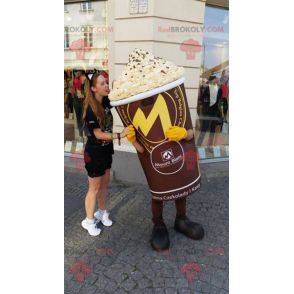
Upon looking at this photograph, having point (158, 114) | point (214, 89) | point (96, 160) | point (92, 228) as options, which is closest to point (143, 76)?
point (158, 114)

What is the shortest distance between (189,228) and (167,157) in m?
1.00

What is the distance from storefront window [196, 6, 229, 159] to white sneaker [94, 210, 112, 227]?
2.74 metres

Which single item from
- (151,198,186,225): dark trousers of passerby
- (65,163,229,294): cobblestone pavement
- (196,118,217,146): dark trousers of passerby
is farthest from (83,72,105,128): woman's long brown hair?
(196,118,217,146): dark trousers of passerby

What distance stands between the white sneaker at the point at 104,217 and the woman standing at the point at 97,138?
0.08m

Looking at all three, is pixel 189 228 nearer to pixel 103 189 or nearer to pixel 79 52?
pixel 103 189

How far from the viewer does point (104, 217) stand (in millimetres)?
3391

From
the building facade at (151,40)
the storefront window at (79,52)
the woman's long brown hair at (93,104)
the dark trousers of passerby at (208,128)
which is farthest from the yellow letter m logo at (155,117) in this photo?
the dark trousers of passerby at (208,128)

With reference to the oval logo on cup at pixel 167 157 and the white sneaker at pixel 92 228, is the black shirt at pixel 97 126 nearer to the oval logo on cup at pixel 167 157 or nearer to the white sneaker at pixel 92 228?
the oval logo on cup at pixel 167 157

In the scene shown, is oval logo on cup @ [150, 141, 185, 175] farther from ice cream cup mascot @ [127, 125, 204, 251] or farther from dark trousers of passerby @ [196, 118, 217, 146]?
dark trousers of passerby @ [196, 118, 217, 146]

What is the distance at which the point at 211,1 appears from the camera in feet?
15.4

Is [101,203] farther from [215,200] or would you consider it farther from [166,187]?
[215,200]

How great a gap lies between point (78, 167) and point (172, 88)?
2.75 meters

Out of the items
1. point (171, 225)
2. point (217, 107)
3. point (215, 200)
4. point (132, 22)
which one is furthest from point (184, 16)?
point (171, 225)

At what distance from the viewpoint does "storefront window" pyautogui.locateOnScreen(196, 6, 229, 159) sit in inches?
199
